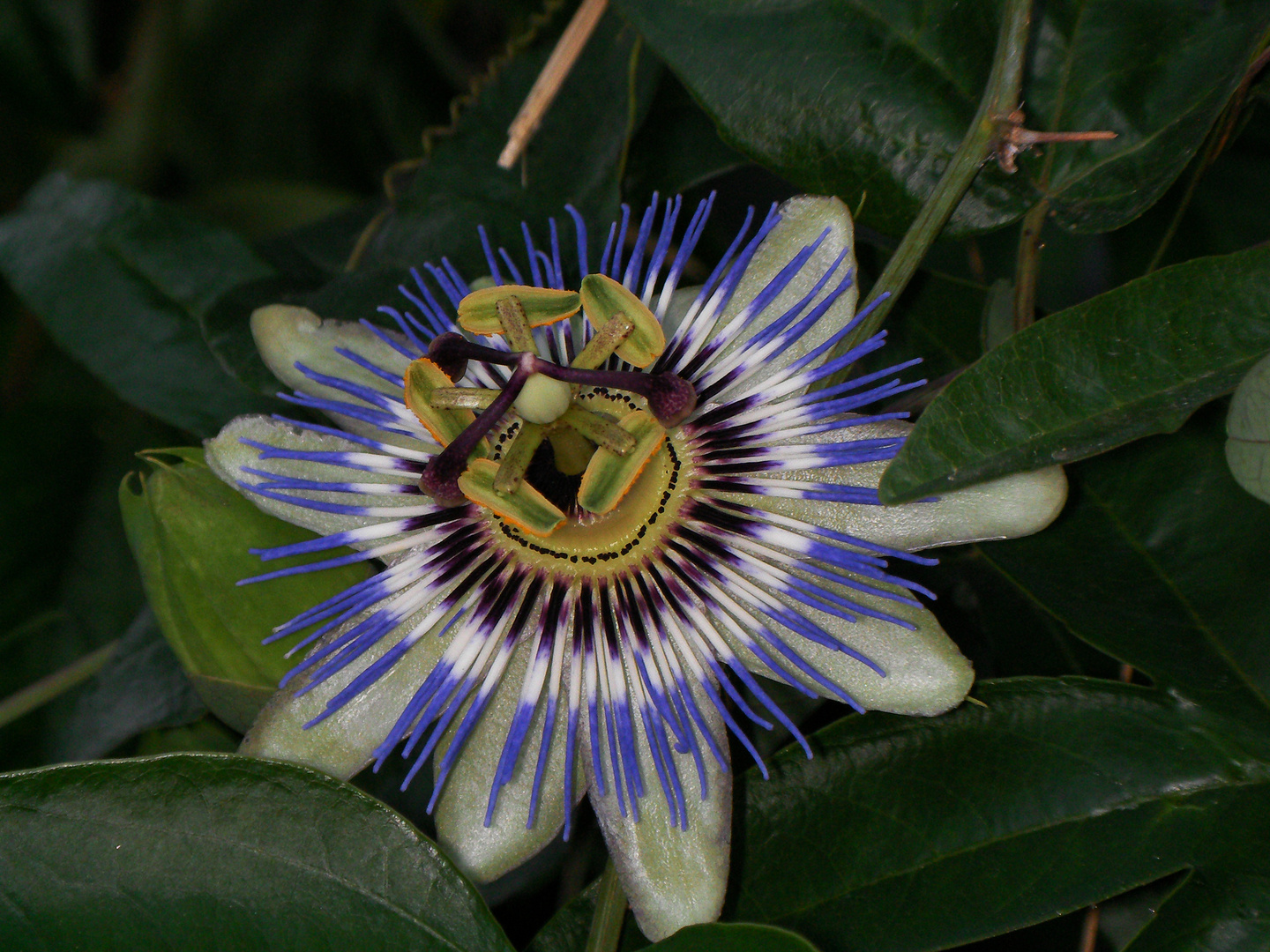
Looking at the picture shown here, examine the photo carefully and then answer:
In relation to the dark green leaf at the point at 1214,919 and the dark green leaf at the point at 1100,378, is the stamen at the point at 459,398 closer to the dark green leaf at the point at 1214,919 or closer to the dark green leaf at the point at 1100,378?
the dark green leaf at the point at 1100,378

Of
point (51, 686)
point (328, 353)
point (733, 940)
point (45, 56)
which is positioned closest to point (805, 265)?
point (328, 353)

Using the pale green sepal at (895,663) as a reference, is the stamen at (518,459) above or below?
above

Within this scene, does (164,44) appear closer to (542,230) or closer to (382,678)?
(542,230)

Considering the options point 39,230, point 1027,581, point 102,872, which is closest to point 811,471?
point 1027,581

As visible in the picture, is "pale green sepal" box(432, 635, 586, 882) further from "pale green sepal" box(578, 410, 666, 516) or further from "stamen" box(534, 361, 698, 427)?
"stamen" box(534, 361, 698, 427)

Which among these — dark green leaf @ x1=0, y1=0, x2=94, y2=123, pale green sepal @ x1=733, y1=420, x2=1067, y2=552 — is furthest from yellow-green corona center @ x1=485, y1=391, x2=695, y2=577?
dark green leaf @ x1=0, y1=0, x2=94, y2=123

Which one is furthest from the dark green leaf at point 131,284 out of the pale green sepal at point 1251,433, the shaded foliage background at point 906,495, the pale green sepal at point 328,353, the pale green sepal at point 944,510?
the pale green sepal at point 1251,433

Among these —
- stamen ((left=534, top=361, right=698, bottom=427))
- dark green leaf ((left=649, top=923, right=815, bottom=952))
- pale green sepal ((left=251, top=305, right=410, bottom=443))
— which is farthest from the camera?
pale green sepal ((left=251, top=305, right=410, bottom=443))
